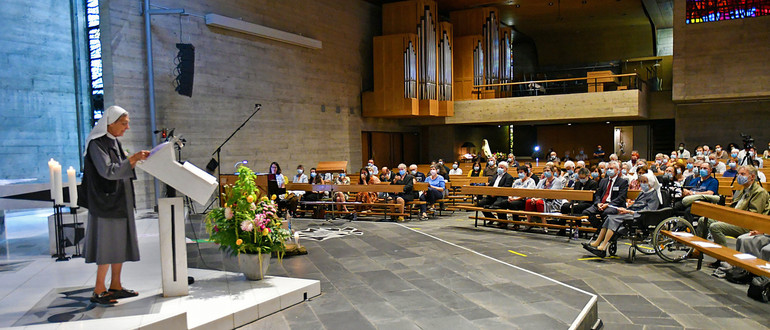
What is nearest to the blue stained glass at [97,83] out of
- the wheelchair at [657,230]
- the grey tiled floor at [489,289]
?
the grey tiled floor at [489,289]

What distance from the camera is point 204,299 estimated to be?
379 centimetres

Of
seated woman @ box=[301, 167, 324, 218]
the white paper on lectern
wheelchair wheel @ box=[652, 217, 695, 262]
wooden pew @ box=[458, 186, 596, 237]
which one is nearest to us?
the white paper on lectern

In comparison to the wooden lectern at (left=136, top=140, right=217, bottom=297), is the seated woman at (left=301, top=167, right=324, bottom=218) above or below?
below

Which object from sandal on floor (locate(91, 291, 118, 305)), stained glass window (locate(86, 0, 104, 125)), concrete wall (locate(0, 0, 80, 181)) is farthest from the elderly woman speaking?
stained glass window (locate(86, 0, 104, 125))

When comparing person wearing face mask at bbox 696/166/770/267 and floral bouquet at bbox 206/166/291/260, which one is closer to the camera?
floral bouquet at bbox 206/166/291/260

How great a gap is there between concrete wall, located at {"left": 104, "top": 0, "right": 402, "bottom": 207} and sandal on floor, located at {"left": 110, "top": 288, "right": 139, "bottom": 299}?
724 cm

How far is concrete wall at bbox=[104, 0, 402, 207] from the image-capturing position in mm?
10383

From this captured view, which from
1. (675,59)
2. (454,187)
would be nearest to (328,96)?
(454,187)

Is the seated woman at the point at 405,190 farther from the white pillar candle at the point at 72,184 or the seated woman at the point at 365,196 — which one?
the white pillar candle at the point at 72,184

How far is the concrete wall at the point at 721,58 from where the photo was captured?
1423 centimetres

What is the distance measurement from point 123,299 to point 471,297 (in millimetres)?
2616

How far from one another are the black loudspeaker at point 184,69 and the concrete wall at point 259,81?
144 millimetres

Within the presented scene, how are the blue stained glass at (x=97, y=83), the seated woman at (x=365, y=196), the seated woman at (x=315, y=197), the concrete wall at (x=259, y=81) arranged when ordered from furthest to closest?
the concrete wall at (x=259, y=81) < the blue stained glass at (x=97, y=83) < the seated woman at (x=365, y=196) < the seated woman at (x=315, y=197)

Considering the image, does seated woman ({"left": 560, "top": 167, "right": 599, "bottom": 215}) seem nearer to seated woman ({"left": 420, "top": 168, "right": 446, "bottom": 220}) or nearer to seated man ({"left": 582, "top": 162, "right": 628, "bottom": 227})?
seated man ({"left": 582, "top": 162, "right": 628, "bottom": 227})
